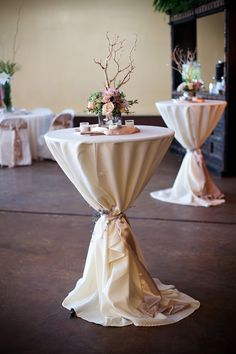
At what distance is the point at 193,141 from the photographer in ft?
14.8

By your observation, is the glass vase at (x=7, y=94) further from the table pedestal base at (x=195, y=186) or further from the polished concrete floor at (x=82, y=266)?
the table pedestal base at (x=195, y=186)

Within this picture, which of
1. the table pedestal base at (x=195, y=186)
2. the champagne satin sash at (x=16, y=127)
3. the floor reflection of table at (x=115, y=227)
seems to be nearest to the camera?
the floor reflection of table at (x=115, y=227)

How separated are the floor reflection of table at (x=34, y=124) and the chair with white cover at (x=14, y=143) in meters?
0.18

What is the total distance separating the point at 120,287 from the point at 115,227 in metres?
0.31

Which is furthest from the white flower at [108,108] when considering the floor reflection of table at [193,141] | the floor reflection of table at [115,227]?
the floor reflection of table at [193,141]

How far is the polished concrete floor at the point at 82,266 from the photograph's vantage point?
2.29 metres

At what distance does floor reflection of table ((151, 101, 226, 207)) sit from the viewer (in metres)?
4.35

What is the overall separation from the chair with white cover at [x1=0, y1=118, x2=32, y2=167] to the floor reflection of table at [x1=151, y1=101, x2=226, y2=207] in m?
2.84

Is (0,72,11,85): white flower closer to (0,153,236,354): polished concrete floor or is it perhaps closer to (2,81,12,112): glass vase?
(2,81,12,112): glass vase

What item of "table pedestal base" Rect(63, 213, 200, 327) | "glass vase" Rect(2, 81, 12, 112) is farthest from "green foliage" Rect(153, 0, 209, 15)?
"table pedestal base" Rect(63, 213, 200, 327)

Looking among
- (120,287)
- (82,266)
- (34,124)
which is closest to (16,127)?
(34,124)

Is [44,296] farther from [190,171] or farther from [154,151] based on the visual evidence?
[190,171]

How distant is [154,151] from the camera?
2350 mm

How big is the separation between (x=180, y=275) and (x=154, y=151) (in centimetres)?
104
